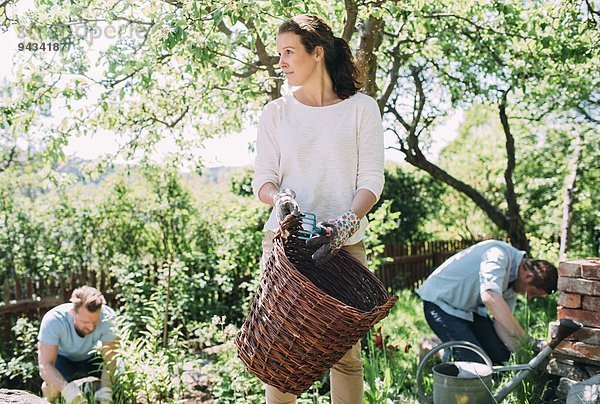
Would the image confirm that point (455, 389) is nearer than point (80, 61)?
Yes

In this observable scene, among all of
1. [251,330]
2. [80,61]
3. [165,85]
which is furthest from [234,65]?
[251,330]

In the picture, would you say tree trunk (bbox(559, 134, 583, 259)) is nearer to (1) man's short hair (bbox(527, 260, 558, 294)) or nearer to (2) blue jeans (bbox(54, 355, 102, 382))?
(1) man's short hair (bbox(527, 260, 558, 294))

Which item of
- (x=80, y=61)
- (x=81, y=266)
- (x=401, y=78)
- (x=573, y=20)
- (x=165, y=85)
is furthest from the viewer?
(x=401, y=78)

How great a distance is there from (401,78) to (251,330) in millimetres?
5058

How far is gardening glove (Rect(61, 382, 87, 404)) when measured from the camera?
9.55 ft

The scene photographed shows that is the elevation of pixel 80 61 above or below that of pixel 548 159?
above

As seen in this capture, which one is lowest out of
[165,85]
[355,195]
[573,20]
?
[355,195]

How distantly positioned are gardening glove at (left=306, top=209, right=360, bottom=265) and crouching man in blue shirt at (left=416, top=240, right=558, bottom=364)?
68.5 inches

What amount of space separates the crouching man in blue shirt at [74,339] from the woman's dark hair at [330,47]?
6.25ft

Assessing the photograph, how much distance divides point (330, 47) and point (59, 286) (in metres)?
3.33

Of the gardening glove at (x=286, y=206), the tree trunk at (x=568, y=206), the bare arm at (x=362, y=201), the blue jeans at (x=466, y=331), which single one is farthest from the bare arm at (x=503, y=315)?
the tree trunk at (x=568, y=206)

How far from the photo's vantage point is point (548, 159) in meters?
7.95

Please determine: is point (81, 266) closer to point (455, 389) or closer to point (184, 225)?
point (184, 225)

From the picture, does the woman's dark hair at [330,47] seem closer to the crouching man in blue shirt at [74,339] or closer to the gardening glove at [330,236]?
the gardening glove at [330,236]
